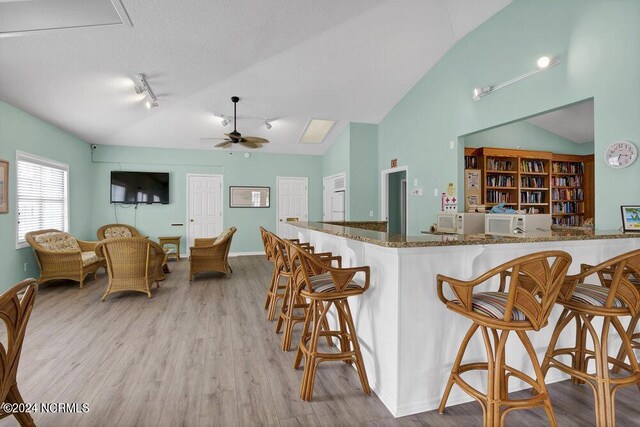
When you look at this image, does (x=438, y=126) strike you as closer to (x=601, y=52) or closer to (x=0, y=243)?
(x=601, y=52)

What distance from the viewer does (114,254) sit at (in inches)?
165

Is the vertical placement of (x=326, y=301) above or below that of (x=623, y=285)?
below

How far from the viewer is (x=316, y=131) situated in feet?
25.0

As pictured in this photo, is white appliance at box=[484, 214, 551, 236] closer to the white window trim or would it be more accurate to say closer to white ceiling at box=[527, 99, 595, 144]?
white ceiling at box=[527, 99, 595, 144]

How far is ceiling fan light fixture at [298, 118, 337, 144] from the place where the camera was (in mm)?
7111

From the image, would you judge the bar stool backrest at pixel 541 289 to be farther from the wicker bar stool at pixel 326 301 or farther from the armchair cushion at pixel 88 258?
the armchair cushion at pixel 88 258

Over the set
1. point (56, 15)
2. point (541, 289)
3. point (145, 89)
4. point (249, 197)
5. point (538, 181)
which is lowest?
point (541, 289)

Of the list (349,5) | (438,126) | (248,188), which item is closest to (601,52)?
(438,126)

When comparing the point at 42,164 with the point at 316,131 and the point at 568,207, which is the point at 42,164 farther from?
the point at 568,207

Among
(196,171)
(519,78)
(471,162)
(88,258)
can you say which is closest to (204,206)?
(196,171)

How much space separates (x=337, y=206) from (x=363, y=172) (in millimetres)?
1068

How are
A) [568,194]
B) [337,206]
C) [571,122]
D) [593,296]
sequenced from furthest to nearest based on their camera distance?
[337,206]
[568,194]
[571,122]
[593,296]

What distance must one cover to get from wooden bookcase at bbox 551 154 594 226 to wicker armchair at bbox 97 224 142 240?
8.79 metres

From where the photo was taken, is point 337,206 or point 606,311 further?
point 337,206
